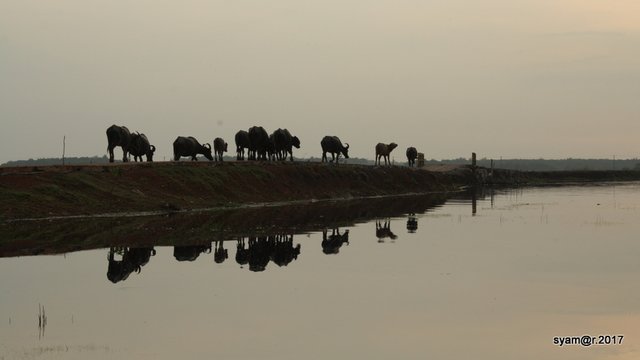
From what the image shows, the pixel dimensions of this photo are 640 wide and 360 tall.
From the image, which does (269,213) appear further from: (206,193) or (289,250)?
(289,250)

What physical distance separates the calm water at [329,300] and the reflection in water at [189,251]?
85 mm

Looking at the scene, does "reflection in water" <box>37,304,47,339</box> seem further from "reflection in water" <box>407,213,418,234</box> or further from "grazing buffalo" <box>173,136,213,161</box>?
"grazing buffalo" <box>173,136,213,161</box>

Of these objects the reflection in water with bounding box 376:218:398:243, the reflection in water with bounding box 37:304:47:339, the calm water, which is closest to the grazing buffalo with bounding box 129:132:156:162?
the reflection in water with bounding box 376:218:398:243

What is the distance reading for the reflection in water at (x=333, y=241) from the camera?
3725cm

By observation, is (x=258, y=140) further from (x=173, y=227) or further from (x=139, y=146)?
(x=173, y=227)

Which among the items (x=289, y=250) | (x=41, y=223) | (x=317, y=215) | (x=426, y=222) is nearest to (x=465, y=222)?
(x=426, y=222)

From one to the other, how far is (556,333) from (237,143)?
65.6 meters

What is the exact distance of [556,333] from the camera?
19.9 metres

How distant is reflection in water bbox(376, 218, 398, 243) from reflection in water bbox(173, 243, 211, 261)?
8524 millimetres

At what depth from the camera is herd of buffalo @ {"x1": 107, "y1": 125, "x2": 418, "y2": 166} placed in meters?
68.0

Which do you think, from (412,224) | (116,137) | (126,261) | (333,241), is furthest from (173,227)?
(116,137)

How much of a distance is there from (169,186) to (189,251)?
88.6 feet

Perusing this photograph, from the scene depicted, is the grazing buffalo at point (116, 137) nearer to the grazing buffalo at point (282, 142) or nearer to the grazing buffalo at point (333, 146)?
the grazing buffalo at point (282, 142)

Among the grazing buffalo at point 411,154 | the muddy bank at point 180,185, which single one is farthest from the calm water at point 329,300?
the grazing buffalo at point 411,154
